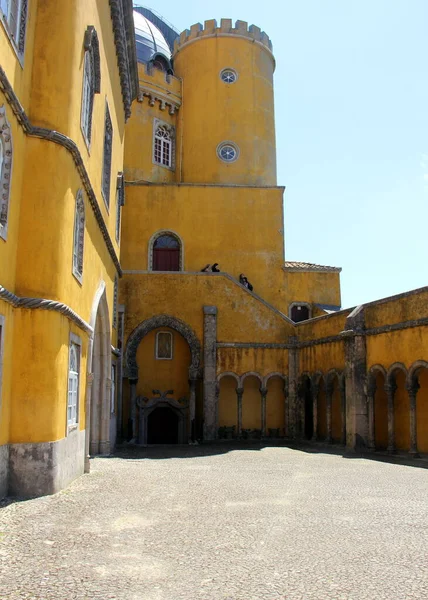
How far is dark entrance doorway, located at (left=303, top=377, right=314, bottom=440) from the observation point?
23609 millimetres

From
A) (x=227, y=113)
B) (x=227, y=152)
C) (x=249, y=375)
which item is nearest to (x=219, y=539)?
→ (x=249, y=375)

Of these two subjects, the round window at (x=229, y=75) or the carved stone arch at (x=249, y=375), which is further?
the round window at (x=229, y=75)

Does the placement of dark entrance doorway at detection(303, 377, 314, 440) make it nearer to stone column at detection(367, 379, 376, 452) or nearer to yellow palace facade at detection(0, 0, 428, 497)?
yellow palace facade at detection(0, 0, 428, 497)

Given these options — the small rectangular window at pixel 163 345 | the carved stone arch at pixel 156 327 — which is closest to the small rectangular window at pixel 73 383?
the carved stone arch at pixel 156 327

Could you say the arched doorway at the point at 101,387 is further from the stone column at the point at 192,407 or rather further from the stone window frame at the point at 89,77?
the stone column at the point at 192,407

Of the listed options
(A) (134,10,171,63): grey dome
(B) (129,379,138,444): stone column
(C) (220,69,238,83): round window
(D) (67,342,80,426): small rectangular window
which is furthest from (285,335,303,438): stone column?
A: (A) (134,10,171,63): grey dome

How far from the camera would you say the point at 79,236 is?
12492 millimetres

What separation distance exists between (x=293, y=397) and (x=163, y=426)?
5.16 metres

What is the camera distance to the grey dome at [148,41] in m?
33.3

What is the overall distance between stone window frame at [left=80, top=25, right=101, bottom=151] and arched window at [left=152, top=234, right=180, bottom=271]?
45.4 feet

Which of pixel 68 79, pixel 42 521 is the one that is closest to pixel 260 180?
pixel 68 79

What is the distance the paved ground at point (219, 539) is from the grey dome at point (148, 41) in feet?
87.4

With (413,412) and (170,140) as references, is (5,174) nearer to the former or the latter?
(413,412)

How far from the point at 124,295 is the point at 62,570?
1796 centimetres
